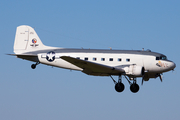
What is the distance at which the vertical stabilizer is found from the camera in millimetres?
34750

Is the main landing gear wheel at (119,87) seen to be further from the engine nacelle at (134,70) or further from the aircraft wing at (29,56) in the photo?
the aircraft wing at (29,56)

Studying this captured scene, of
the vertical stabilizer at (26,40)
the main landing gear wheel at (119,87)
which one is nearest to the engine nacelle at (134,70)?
the main landing gear wheel at (119,87)

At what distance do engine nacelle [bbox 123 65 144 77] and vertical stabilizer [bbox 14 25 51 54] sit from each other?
30.3ft

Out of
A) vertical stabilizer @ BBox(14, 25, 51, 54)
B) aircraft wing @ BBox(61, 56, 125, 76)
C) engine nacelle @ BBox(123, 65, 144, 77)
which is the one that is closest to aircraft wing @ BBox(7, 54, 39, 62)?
vertical stabilizer @ BBox(14, 25, 51, 54)

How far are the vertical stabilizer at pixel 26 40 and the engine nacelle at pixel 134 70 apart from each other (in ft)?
30.3

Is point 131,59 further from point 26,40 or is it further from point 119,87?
point 26,40

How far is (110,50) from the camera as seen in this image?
3234cm

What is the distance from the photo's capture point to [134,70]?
2994 centimetres

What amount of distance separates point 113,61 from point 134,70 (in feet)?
7.87

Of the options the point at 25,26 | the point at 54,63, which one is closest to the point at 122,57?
the point at 54,63

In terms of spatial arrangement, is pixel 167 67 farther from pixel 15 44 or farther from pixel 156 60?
pixel 15 44

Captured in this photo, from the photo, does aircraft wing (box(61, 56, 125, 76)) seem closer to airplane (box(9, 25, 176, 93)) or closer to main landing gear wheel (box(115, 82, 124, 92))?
airplane (box(9, 25, 176, 93))

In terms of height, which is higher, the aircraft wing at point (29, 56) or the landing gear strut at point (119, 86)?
the aircraft wing at point (29, 56)

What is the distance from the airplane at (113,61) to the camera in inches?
1187
